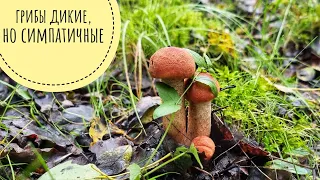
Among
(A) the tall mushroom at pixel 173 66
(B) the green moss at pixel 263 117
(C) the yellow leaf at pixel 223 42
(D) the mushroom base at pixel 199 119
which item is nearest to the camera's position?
(A) the tall mushroom at pixel 173 66

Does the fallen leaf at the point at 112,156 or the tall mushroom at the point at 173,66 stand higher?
the tall mushroom at the point at 173,66

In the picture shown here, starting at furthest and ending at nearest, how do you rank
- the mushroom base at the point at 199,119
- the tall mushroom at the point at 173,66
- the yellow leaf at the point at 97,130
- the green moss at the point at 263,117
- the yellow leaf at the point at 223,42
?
the yellow leaf at the point at 223,42, the yellow leaf at the point at 97,130, the green moss at the point at 263,117, the mushroom base at the point at 199,119, the tall mushroom at the point at 173,66

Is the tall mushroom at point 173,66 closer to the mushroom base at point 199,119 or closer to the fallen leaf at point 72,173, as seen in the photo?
the mushroom base at point 199,119

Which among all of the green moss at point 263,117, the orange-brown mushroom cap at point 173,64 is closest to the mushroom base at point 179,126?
the orange-brown mushroom cap at point 173,64

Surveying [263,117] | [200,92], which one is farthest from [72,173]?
[263,117]

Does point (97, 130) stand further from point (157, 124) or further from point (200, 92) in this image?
point (200, 92)

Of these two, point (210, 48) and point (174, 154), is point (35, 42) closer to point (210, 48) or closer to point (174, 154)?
point (174, 154)

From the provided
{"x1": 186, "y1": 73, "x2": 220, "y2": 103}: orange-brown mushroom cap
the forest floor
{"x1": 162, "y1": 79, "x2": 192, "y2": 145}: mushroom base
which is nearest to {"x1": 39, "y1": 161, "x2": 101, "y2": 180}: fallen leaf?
the forest floor

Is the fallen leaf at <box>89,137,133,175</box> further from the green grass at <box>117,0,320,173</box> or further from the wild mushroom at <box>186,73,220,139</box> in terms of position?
the green grass at <box>117,0,320,173</box>
